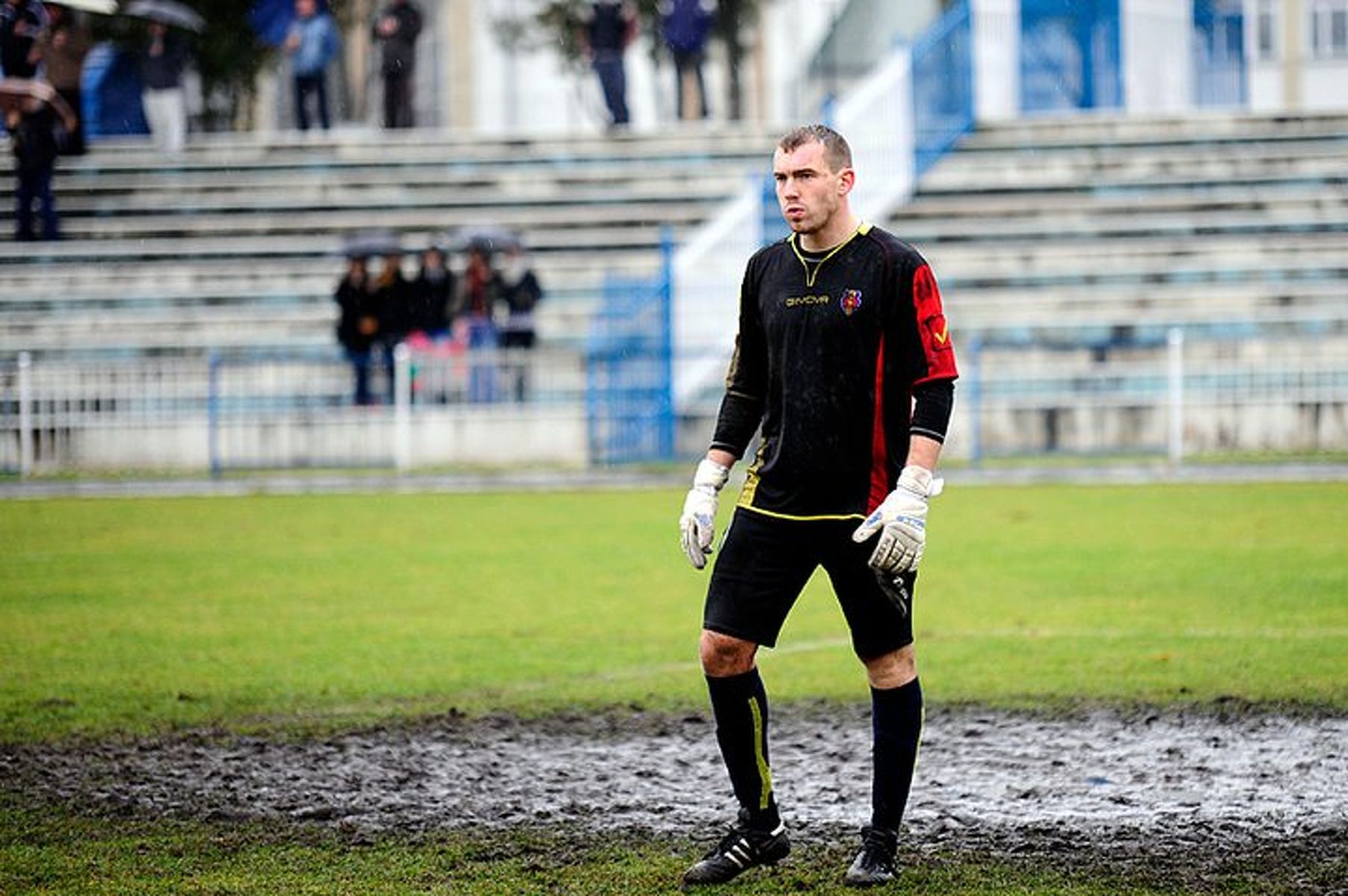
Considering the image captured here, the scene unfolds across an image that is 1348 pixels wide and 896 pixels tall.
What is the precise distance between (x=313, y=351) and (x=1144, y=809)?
2253 cm

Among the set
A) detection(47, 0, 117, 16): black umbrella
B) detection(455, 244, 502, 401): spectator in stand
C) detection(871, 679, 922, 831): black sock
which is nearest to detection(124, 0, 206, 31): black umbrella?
detection(455, 244, 502, 401): spectator in stand

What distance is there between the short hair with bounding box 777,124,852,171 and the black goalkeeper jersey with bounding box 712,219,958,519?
0.75ft

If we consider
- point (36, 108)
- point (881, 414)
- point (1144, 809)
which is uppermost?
point (36, 108)

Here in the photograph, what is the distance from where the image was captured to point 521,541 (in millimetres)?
18000

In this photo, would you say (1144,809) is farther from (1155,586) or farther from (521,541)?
(521,541)

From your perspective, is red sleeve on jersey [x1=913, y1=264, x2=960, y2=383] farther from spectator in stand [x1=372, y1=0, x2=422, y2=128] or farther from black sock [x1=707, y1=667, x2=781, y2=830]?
spectator in stand [x1=372, y1=0, x2=422, y2=128]

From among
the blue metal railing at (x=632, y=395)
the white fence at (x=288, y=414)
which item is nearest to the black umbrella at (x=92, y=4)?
the blue metal railing at (x=632, y=395)

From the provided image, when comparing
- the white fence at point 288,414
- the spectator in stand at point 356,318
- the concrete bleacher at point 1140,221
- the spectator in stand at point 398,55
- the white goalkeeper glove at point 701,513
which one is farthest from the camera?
the spectator in stand at point 398,55

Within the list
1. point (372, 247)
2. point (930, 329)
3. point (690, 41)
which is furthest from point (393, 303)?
point (930, 329)

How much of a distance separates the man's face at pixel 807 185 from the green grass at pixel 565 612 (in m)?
4.03

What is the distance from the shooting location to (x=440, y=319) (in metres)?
27.5

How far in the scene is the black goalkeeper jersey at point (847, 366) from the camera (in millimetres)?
6781

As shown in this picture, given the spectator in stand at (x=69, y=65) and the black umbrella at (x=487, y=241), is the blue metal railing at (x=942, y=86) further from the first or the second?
the spectator in stand at (x=69, y=65)

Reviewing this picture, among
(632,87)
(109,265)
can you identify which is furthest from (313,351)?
(632,87)
